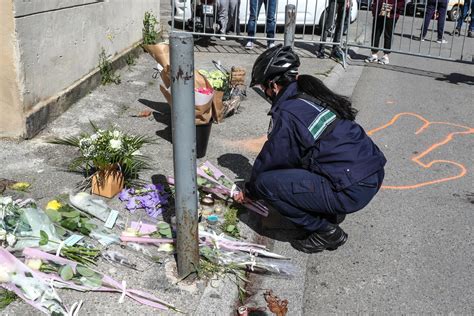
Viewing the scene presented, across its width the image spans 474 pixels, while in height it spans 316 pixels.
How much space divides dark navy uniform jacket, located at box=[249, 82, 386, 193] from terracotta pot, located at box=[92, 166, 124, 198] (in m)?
1.23

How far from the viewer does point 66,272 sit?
127 inches

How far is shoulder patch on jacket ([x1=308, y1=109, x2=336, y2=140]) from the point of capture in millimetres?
3602

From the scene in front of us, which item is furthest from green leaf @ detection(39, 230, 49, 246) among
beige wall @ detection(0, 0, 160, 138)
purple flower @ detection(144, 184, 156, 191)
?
beige wall @ detection(0, 0, 160, 138)

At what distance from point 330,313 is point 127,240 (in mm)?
1362

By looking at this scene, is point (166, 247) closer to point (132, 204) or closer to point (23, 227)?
point (132, 204)

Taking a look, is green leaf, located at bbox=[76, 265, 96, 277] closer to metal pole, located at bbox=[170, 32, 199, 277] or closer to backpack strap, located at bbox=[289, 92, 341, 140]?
metal pole, located at bbox=[170, 32, 199, 277]

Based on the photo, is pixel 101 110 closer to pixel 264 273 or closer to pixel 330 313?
pixel 264 273

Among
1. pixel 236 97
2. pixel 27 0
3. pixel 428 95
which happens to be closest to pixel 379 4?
pixel 428 95

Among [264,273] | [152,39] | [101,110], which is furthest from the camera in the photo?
[152,39]

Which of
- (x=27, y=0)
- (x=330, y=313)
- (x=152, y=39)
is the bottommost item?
(x=330, y=313)

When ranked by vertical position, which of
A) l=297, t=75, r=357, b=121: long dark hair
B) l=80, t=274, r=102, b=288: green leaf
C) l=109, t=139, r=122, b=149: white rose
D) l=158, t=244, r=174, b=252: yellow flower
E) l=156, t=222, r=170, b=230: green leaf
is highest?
l=297, t=75, r=357, b=121: long dark hair

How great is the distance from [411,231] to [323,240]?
0.83m

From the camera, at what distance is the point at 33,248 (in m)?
3.34

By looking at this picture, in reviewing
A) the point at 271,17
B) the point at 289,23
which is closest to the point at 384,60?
the point at 271,17
